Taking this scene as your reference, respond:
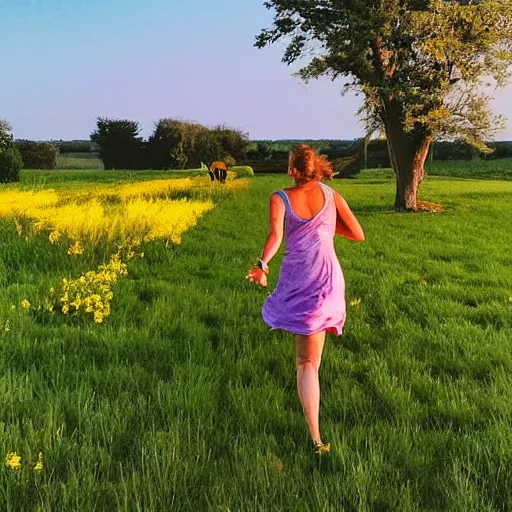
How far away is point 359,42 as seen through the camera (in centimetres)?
1559

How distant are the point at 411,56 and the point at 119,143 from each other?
48936 mm

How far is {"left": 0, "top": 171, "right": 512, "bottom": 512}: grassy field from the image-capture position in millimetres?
2814

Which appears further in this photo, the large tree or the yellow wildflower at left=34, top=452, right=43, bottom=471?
the large tree

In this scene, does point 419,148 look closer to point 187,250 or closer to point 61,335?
point 187,250

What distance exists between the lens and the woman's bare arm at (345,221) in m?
3.59

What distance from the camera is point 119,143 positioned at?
60875mm

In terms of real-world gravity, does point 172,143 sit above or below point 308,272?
above

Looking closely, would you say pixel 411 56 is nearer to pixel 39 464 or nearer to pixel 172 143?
pixel 39 464

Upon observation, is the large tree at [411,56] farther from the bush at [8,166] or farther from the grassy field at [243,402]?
the bush at [8,166]

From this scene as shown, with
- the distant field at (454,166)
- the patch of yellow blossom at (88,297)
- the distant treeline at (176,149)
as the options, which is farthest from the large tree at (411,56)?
the distant treeline at (176,149)

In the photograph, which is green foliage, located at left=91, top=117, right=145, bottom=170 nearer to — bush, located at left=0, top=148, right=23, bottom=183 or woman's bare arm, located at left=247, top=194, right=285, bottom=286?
bush, located at left=0, top=148, right=23, bottom=183

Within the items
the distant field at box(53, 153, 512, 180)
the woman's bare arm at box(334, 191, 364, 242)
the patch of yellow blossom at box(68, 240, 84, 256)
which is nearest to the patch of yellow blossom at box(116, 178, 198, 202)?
the patch of yellow blossom at box(68, 240, 84, 256)

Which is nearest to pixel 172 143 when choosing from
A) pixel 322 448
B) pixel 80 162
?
pixel 80 162

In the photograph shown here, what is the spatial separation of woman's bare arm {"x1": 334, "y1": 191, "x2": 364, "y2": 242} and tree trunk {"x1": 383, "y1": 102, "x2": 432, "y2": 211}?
14.5 m
